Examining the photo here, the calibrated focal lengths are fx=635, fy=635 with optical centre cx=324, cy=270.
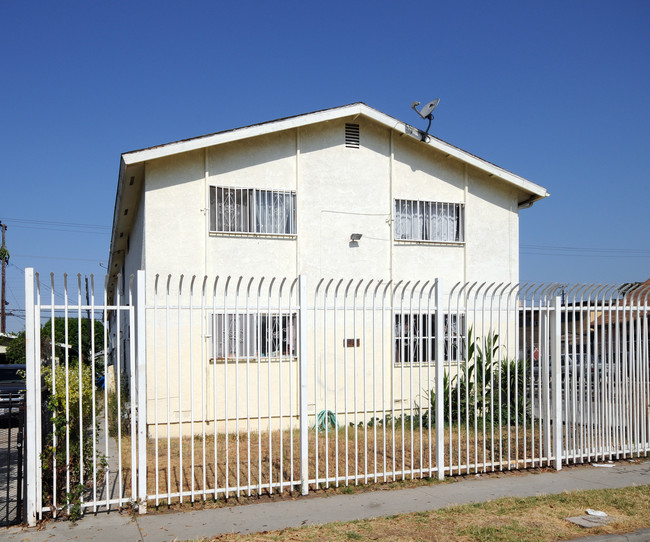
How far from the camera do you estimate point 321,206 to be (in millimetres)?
13672

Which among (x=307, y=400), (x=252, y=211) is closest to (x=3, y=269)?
(x=252, y=211)

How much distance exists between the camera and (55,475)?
20.9 ft

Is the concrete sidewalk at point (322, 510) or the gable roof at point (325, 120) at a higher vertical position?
the gable roof at point (325, 120)

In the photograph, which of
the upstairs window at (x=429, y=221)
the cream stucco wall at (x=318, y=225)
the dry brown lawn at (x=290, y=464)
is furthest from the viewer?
the upstairs window at (x=429, y=221)

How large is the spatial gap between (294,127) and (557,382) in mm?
7491

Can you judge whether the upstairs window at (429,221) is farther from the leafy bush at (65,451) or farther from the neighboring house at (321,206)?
the leafy bush at (65,451)

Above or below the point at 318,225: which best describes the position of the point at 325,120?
above

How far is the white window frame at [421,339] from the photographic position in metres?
8.27

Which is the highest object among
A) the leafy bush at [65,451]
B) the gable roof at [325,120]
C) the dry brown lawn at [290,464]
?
the gable roof at [325,120]

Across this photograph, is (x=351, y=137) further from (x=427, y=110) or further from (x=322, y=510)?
(x=322, y=510)

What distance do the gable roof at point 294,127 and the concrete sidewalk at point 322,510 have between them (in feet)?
24.0

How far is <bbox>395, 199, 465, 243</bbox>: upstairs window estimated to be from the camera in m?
14.4

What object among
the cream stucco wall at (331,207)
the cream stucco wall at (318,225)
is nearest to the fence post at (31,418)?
the cream stucco wall at (318,225)

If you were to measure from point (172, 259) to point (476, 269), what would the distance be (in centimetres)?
697
